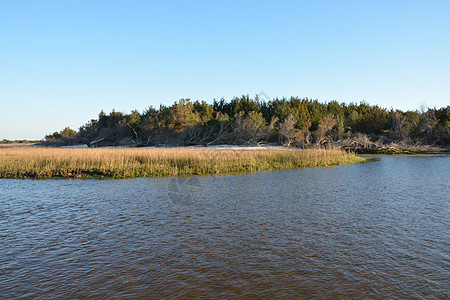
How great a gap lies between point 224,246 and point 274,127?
5216cm

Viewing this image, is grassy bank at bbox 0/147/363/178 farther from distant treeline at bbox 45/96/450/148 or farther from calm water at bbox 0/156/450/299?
distant treeline at bbox 45/96/450/148

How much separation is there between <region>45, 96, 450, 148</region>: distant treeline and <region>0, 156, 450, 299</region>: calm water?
3812 cm

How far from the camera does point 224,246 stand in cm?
795

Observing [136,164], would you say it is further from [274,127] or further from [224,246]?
[274,127]

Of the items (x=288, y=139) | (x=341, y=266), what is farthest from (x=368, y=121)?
(x=341, y=266)

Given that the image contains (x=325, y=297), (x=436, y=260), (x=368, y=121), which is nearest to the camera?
(x=325, y=297)

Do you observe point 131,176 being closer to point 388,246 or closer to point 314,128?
point 388,246

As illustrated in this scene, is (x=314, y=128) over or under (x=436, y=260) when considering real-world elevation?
over

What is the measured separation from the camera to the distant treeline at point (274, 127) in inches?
2119

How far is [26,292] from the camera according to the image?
566cm

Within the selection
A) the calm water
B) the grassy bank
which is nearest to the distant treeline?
the grassy bank

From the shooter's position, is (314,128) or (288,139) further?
(314,128)

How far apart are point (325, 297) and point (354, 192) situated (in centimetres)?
1116

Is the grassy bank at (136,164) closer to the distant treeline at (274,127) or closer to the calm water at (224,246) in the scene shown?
the calm water at (224,246)
